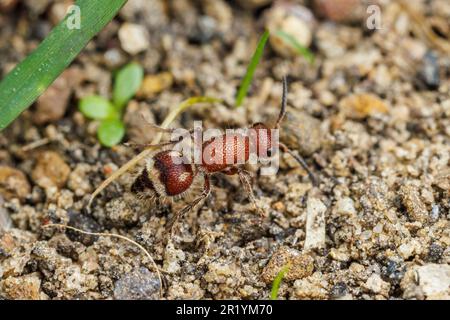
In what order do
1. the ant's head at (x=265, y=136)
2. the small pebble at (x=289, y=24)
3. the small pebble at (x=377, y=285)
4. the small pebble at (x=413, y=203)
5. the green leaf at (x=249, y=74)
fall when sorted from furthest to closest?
the small pebble at (x=289, y=24) < the ant's head at (x=265, y=136) < the green leaf at (x=249, y=74) < the small pebble at (x=413, y=203) < the small pebble at (x=377, y=285)

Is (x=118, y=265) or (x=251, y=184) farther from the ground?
(x=251, y=184)

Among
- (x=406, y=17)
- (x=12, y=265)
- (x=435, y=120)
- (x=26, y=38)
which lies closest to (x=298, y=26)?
(x=406, y=17)

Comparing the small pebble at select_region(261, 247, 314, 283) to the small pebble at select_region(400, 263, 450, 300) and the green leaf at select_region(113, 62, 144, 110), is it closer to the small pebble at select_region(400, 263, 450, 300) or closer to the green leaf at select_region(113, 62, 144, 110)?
the small pebble at select_region(400, 263, 450, 300)

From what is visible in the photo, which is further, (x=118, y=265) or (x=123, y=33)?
(x=123, y=33)

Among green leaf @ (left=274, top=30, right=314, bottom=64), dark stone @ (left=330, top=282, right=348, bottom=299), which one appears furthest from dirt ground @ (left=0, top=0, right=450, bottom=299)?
green leaf @ (left=274, top=30, right=314, bottom=64)

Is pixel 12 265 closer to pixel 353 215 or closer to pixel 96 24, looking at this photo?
pixel 96 24

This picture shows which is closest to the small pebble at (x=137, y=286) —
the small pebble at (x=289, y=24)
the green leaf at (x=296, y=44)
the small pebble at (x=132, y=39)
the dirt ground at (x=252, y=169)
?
the dirt ground at (x=252, y=169)

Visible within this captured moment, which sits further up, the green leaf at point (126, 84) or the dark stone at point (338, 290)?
the green leaf at point (126, 84)

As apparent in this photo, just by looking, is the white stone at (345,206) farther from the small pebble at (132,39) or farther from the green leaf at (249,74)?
the small pebble at (132,39)
